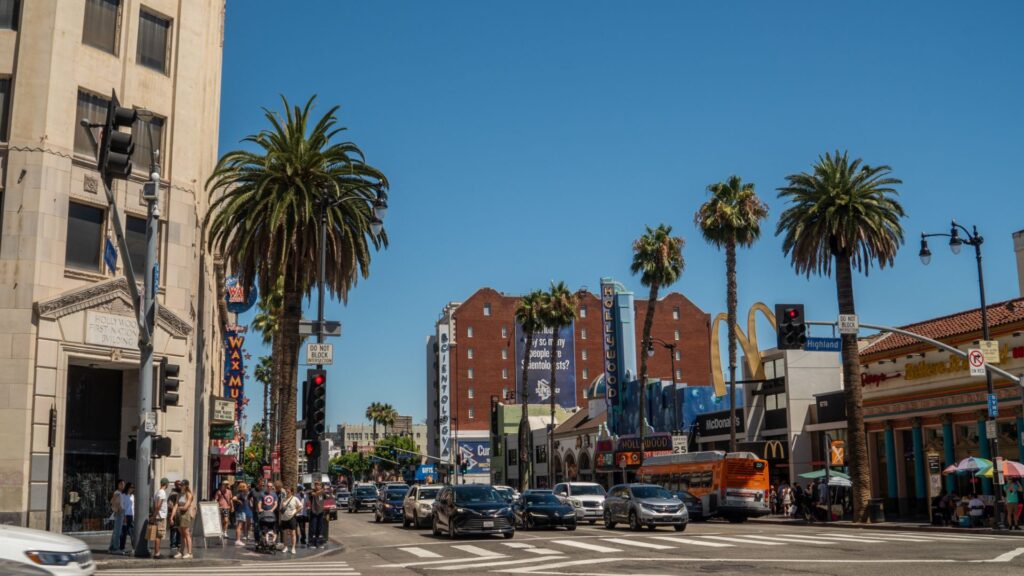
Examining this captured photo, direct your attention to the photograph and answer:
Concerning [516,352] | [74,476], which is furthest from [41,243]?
[516,352]

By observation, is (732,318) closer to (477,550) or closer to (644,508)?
(644,508)

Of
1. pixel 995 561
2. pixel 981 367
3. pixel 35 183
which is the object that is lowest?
pixel 995 561

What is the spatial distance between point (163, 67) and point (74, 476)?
44.9ft

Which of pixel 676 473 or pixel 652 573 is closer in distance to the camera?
pixel 652 573


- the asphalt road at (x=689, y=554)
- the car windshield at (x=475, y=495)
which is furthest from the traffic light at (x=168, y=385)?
the car windshield at (x=475, y=495)

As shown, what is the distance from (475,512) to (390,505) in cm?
1763

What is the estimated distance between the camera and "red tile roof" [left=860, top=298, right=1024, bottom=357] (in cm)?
3803

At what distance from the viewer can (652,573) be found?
57.0 feet

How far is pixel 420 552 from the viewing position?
80.2 ft

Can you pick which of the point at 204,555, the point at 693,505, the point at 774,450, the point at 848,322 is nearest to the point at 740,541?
the point at 848,322

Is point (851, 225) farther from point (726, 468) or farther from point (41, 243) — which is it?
point (41, 243)

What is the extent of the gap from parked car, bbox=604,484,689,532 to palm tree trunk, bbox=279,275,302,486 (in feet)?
38.7

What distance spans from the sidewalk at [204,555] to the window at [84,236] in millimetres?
8217

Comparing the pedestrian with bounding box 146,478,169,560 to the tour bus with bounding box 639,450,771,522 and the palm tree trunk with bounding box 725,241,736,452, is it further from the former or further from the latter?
the palm tree trunk with bounding box 725,241,736,452
